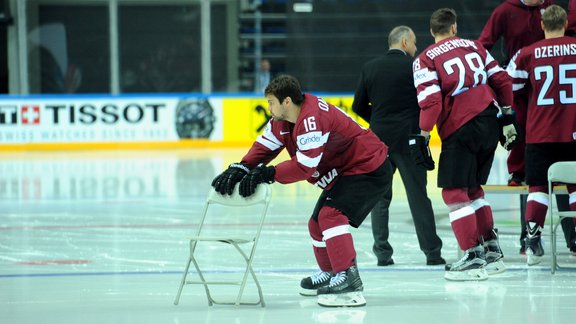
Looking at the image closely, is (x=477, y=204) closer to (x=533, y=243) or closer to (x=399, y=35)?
(x=533, y=243)

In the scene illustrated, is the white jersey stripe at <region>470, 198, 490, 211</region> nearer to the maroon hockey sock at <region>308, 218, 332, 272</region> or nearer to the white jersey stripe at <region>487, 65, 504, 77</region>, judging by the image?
the white jersey stripe at <region>487, 65, 504, 77</region>

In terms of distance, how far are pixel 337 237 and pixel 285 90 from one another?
821mm

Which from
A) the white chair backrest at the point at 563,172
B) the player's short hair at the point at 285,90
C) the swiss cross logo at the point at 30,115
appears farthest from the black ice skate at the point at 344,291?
the swiss cross logo at the point at 30,115

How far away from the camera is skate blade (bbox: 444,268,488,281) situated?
6500mm

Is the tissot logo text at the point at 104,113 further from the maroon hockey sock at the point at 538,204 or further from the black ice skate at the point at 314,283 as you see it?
the black ice skate at the point at 314,283

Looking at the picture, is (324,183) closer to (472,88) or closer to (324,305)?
(324,305)

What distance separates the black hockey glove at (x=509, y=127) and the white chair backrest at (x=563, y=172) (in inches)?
11.1

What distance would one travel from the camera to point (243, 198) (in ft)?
18.5

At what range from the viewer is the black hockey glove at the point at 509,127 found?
6.70 m

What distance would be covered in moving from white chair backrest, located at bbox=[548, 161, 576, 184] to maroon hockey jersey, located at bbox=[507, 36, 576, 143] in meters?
0.48

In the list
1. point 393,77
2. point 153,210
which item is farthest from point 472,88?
point 153,210

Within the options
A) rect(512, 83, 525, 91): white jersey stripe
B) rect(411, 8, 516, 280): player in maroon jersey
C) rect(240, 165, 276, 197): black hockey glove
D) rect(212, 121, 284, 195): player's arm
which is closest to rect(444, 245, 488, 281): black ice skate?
rect(411, 8, 516, 280): player in maroon jersey

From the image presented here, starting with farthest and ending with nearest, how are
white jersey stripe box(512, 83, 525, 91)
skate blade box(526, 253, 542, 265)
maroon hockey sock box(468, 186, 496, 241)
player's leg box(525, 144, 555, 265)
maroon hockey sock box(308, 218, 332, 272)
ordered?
white jersey stripe box(512, 83, 525, 91) < player's leg box(525, 144, 555, 265) < skate blade box(526, 253, 542, 265) < maroon hockey sock box(468, 186, 496, 241) < maroon hockey sock box(308, 218, 332, 272)

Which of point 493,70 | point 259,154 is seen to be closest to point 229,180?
point 259,154
